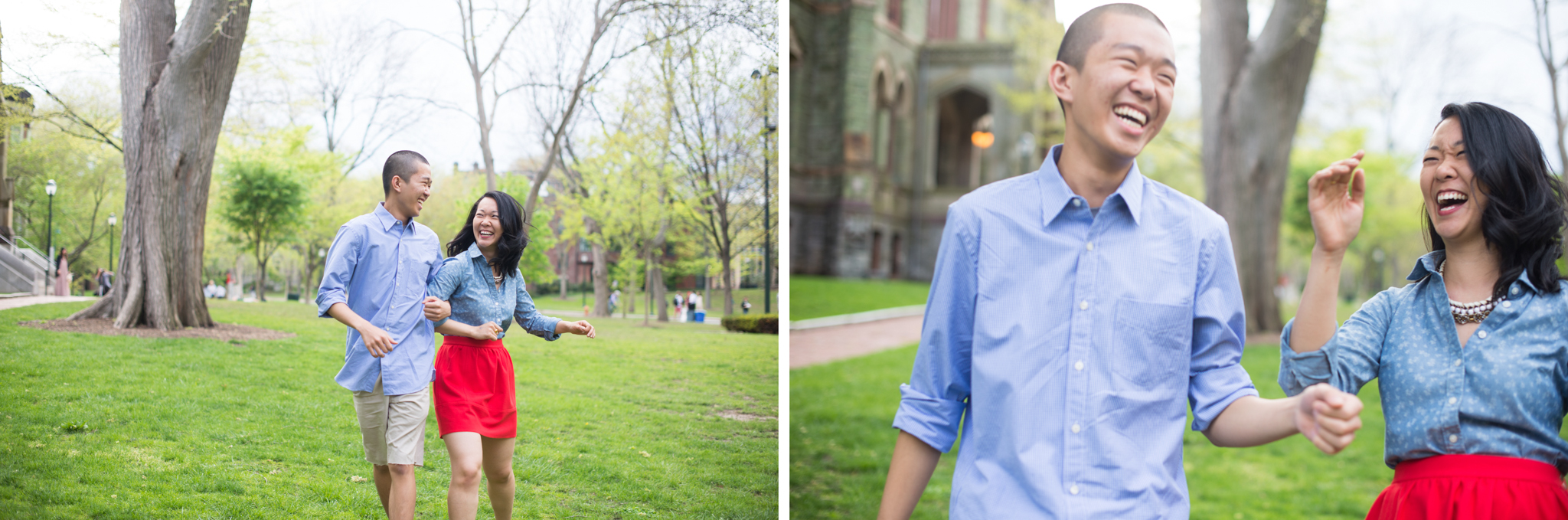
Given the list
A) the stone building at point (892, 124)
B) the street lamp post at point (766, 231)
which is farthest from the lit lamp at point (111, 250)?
the stone building at point (892, 124)

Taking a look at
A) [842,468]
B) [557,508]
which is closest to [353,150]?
[557,508]

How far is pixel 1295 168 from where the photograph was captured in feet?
60.6

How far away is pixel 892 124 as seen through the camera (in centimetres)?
2498

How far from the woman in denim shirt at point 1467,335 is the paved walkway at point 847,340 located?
310 inches

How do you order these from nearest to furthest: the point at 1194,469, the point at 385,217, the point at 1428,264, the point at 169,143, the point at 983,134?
the point at 1428,264 < the point at 385,217 < the point at 169,143 < the point at 1194,469 < the point at 983,134

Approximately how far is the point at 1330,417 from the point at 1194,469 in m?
5.85

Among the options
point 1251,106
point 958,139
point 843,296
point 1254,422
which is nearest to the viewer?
point 1254,422

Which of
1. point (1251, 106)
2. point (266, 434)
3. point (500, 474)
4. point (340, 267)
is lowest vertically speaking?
point (500, 474)

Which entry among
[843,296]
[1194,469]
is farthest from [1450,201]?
[843,296]

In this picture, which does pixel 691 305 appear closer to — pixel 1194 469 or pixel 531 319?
pixel 531 319

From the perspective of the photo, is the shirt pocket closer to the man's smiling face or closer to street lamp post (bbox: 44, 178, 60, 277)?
the man's smiling face

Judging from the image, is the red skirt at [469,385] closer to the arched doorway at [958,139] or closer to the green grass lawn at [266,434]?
the green grass lawn at [266,434]

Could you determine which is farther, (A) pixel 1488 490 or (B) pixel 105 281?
(B) pixel 105 281

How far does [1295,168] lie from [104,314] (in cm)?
1997
